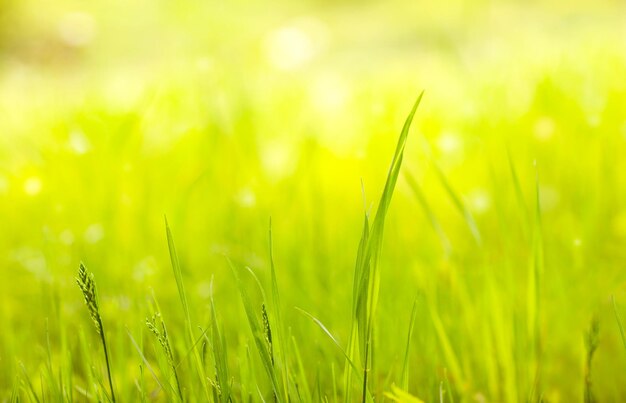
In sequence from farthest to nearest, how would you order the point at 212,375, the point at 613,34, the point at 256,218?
the point at 613,34
the point at 256,218
the point at 212,375

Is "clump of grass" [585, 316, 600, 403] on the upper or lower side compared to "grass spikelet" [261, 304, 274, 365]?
lower

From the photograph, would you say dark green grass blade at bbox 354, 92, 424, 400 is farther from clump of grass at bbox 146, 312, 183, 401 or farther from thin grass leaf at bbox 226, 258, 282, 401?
clump of grass at bbox 146, 312, 183, 401

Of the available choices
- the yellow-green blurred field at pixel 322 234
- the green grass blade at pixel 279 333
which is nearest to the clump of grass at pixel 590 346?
the yellow-green blurred field at pixel 322 234

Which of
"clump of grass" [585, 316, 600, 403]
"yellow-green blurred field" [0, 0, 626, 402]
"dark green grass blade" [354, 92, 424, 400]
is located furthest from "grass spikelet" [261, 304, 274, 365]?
"clump of grass" [585, 316, 600, 403]

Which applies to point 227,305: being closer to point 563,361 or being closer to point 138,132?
point 563,361

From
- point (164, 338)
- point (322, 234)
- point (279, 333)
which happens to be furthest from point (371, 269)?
point (322, 234)

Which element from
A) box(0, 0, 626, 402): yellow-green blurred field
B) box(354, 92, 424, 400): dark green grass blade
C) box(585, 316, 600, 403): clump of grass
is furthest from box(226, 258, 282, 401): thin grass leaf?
box(585, 316, 600, 403): clump of grass

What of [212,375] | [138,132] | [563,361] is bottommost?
[563,361]

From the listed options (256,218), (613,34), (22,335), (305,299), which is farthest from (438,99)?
(22,335)

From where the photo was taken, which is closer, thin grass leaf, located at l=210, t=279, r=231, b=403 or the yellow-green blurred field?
thin grass leaf, located at l=210, t=279, r=231, b=403

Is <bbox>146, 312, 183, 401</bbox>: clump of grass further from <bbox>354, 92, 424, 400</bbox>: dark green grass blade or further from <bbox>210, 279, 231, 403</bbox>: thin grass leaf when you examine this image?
<bbox>354, 92, 424, 400</bbox>: dark green grass blade
